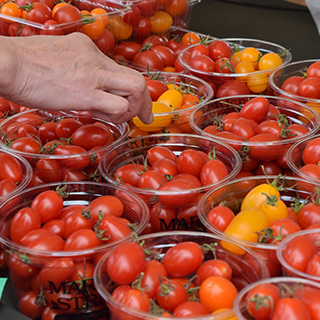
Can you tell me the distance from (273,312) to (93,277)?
404 millimetres

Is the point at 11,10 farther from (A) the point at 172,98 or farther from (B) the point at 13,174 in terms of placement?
(B) the point at 13,174

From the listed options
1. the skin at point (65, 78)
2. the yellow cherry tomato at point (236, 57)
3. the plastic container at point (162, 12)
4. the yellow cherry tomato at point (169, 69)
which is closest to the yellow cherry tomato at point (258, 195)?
the skin at point (65, 78)

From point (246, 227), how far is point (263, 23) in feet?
7.41

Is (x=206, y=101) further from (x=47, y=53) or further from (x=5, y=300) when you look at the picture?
(x=5, y=300)

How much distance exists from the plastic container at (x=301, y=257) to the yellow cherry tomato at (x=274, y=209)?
156mm

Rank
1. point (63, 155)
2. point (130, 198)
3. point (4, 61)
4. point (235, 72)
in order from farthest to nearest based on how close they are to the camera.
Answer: point (235, 72) → point (63, 155) → point (130, 198) → point (4, 61)

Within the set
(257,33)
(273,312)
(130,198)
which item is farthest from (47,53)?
(257,33)

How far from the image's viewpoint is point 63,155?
1.61 meters

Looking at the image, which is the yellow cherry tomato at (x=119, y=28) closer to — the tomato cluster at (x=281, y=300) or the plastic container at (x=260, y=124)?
the plastic container at (x=260, y=124)

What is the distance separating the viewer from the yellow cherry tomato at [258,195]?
1.37 meters

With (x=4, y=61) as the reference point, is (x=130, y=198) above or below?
below

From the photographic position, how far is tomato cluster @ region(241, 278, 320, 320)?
3.05ft

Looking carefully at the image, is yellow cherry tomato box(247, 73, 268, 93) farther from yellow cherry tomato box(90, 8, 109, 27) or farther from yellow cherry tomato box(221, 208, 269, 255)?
yellow cherry tomato box(221, 208, 269, 255)

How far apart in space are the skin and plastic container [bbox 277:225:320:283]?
59 centimetres
